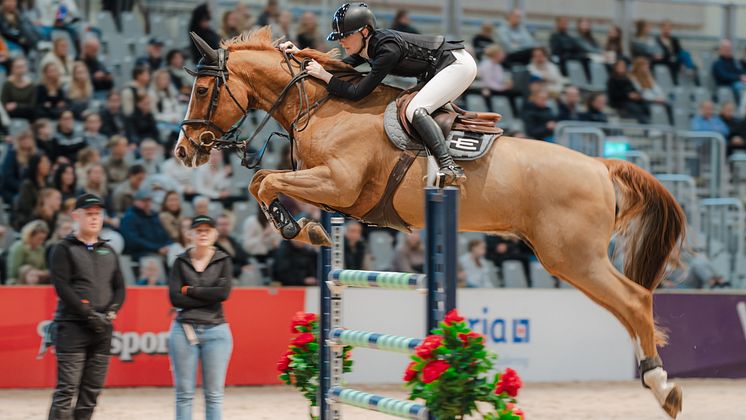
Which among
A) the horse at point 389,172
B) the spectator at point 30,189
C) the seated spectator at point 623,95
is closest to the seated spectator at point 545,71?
the seated spectator at point 623,95

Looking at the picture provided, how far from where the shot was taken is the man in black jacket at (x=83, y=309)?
587 cm

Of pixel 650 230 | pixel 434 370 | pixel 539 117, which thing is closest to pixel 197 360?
pixel 434 370

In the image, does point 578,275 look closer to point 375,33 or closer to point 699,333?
point 375,33

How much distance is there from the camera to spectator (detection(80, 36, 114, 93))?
11.4 meters

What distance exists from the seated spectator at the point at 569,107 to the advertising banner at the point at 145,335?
488 cm

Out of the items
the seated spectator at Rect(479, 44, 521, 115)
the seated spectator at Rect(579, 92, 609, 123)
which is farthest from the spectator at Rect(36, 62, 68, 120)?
the seated spectator at Rect(579, 92, 609, 123)

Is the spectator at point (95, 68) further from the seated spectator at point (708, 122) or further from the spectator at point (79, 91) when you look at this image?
the seated spectator at point (708, 122)

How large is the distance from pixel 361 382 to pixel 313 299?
0.95 meters

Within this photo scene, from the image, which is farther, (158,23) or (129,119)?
(158,23)

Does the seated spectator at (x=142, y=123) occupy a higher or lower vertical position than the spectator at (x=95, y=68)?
lower

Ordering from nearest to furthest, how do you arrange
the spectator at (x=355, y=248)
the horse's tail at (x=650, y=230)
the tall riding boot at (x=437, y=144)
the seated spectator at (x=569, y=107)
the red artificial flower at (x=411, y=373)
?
1. the red artificial flower at (x=411, y=373)
2. the tall riding boot at (x=437, y=144)
3. the horse's tail at (x=650, y=230)
4. the spectator at (x=355, y=248)
5. the seated spectator at (x=569, y=107)

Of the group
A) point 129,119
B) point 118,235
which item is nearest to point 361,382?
point 118,235

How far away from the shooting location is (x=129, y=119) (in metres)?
11.1

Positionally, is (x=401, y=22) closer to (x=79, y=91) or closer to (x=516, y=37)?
(x=516, y=37)
